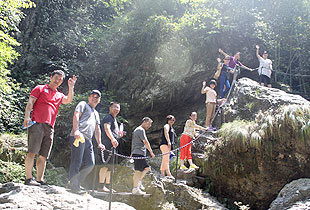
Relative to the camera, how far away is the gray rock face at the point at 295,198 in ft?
19.1

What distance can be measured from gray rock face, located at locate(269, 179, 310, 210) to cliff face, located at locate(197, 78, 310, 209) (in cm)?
121

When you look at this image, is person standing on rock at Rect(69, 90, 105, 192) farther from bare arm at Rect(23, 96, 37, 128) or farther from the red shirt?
bare arm at Rect(23, 96, 37, 128)

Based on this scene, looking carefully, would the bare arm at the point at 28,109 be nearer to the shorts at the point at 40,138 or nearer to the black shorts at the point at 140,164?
the shorts at the point at 40,138

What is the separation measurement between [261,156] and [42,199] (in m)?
6.00

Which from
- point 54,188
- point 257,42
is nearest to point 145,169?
point 54,188

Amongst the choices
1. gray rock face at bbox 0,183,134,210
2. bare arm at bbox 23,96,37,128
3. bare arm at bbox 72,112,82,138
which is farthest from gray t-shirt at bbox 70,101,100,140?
gray rock face at bbox 0,183,134,210

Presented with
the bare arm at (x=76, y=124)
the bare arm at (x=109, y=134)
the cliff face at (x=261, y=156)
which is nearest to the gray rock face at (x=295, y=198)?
the cliff face at (x=261, y=156)

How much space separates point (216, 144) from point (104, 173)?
3.94 m

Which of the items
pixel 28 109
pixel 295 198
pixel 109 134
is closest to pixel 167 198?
pixel 109 134

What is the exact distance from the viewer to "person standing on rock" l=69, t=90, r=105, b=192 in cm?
534

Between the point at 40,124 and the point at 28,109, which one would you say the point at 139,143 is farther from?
the point at 28,109

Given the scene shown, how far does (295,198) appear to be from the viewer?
6.13 m

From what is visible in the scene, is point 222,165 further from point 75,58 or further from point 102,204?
point 75,58

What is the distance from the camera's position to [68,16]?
17.4 m
